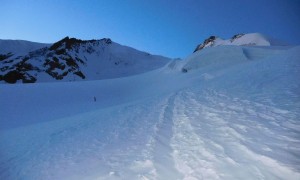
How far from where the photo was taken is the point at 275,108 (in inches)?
197

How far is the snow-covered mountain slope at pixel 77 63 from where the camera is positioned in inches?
2104

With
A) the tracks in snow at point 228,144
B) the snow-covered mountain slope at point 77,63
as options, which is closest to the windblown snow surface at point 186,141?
the tracks in snow at point 228,144

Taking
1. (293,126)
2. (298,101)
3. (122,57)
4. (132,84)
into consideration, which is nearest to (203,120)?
(293,126)

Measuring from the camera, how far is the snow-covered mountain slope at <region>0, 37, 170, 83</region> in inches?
2104

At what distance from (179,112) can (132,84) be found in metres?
10.7

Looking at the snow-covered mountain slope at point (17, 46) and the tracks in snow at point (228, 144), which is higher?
the snow-covered mountain slope at point (17, 46)

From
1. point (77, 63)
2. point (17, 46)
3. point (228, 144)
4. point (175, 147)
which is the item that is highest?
point (17, 46)

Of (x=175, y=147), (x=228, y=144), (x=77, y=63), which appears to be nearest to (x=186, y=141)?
(x=175, y=147)

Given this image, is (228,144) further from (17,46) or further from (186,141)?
(17,46)

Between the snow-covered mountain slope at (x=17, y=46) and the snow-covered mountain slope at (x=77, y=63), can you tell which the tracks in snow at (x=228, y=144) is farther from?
the snow-covered mountain slope at (x=17, y=46)

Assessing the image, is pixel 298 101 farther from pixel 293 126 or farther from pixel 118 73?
pixel 118 73

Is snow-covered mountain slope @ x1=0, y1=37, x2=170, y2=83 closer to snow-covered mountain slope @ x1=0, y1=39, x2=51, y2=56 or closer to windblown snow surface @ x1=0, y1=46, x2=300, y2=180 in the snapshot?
snow-covered mountain slope @ x1=0, y1=39, x2=51, y2=56

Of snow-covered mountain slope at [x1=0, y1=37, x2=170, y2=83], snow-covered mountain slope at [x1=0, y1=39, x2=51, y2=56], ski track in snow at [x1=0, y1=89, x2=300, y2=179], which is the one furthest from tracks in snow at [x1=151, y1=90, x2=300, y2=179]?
snow-covered mountain slope at [x1=0, y1=39, x2=51, y2=56]

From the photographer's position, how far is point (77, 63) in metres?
60.7
